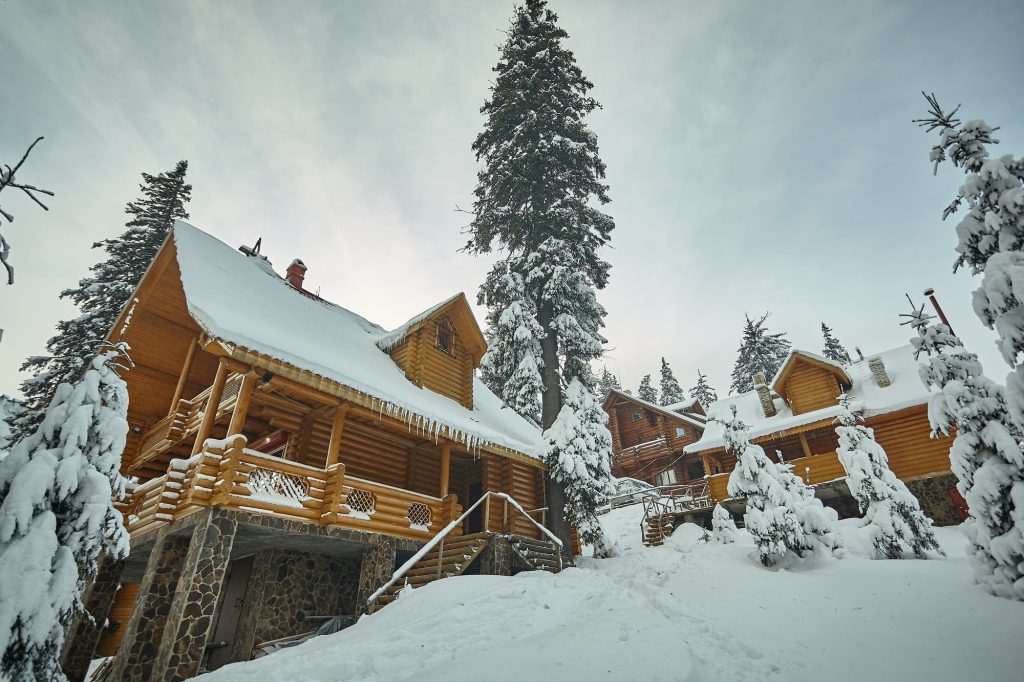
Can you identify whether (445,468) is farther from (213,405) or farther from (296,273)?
(296,273)

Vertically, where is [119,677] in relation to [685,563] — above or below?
below

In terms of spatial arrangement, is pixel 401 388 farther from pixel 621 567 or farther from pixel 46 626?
pixel 46 626

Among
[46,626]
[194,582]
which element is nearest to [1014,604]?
[46,626]

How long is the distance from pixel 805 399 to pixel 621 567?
1544cm

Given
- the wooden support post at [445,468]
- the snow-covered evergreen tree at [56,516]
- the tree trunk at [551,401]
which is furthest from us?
the tree trunk at [551,401]

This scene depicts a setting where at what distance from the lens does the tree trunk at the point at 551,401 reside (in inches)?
593

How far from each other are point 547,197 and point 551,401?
7705mm

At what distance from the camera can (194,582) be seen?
7.93m

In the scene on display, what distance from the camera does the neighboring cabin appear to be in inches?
749

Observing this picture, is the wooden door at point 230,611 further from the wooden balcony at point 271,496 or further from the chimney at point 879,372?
the chimney at point 879,372

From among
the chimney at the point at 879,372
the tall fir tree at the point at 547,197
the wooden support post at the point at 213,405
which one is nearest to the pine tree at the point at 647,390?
the chimney at the point at 879,372

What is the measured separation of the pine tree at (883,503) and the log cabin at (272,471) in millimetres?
7565

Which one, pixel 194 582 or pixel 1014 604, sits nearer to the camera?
pixel 1014 604

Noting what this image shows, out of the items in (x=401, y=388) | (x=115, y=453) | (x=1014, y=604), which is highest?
(x=401, y=388)
